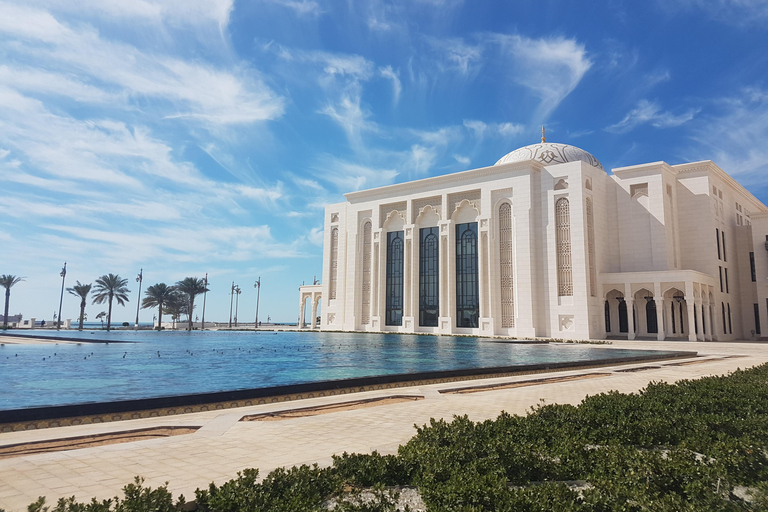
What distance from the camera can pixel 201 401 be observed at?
7805 millimetres

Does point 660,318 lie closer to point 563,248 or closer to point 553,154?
point 563,248

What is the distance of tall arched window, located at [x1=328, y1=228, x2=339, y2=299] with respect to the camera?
51406mm

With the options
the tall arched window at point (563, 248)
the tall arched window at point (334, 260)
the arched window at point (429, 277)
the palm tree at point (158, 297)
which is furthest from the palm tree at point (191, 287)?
the tall arched window at point (563, 248)

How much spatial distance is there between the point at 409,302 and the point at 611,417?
39.6 m

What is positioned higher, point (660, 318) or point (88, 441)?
point (660, 318)

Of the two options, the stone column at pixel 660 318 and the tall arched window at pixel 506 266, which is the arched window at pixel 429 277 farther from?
the stone column at pixel 660 318

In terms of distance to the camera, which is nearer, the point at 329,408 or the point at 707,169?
the point at 329,408

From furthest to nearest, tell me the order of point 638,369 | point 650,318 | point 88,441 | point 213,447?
point 650,318 → point 638,369 → point 88,441 → point 213,447

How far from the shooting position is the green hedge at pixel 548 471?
3232mm

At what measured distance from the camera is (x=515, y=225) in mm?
39750

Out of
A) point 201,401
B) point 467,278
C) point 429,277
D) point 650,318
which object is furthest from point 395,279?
point 201,401

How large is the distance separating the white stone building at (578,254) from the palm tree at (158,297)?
31343 mm

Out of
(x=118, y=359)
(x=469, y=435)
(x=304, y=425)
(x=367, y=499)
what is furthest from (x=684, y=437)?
(x=118, y=359)

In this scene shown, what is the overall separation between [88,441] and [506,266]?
123 feet
